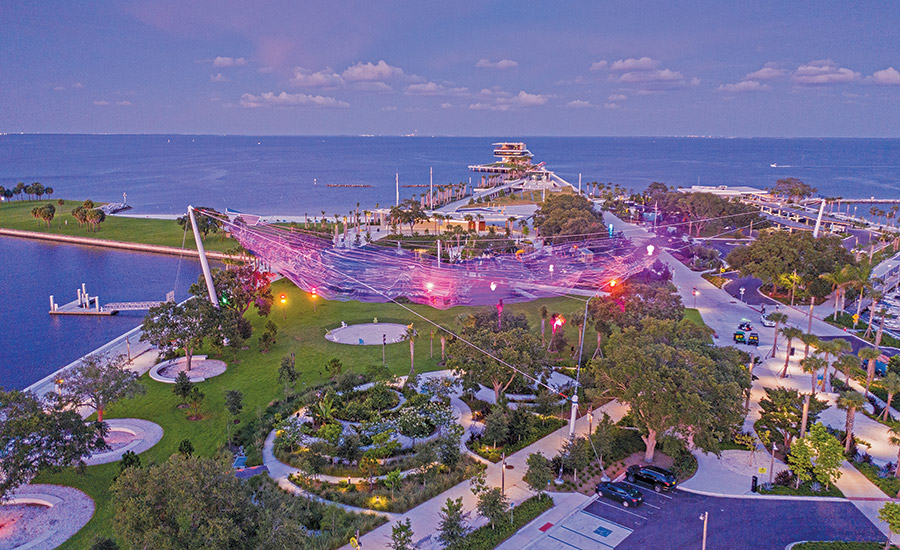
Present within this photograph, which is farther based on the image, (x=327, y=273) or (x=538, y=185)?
(x=538, y=185)

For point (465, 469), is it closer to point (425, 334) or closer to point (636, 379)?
point (636, 379)

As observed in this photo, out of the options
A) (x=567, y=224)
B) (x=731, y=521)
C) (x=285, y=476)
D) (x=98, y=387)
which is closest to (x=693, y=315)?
(x=567, y=224)

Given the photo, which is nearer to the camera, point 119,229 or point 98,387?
point 98,387

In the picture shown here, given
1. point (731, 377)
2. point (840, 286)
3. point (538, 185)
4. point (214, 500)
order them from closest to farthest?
point (214, 500) < point (731, 377) < point (840, 286) < point (538, 185)

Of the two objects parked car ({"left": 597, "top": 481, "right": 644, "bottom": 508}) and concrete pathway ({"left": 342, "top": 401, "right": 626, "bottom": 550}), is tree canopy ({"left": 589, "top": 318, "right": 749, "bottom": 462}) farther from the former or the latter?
concrete pathway ({"left": 342, "top": 401, "right": 626, "bottom": 550})

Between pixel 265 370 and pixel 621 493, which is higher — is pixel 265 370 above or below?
below

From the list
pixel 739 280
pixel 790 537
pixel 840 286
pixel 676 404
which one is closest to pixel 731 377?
pixel 676 404

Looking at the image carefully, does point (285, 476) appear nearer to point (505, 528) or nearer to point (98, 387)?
point (505, 528)

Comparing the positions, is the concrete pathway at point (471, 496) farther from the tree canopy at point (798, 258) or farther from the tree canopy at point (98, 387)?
the tree canopy at point (798, 258)
